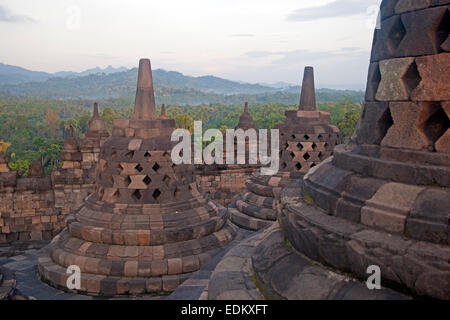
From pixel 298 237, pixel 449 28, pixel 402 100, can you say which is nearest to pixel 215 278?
pixel 298 237

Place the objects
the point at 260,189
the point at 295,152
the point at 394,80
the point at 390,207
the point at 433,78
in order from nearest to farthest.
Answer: the point at 390,207
the point at 433,78
the point at 394,80
the point at 295,152
the point at 260,189

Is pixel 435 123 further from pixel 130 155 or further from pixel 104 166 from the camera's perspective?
pixel 104 166

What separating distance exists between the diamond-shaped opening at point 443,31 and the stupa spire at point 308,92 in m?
6.49

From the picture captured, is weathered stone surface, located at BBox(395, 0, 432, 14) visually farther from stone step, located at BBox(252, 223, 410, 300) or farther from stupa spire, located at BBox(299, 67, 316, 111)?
stupa spire, located at BBox(299, 67, 316, 111)

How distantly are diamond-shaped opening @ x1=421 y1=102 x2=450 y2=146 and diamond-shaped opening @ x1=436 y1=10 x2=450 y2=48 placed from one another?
40 cm

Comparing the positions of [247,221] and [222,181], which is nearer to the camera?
[247,221]

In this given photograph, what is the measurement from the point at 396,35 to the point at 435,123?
2.36 feet

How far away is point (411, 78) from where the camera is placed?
2695 mm

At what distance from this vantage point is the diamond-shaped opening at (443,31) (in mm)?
2500

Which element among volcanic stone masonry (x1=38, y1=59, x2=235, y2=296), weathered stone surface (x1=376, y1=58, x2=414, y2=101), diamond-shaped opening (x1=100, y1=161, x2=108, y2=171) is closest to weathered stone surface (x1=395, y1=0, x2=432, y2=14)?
weathered stone surface (x1=376, y1=58, x2=414, y2=101)

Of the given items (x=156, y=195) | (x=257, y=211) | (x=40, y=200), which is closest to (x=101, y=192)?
(x=156, y=195)

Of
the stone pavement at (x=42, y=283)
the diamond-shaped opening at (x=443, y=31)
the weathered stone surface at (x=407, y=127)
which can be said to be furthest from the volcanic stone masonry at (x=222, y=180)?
the diamond-shaped opening at (x=443, y=31)

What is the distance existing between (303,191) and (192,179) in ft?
12.9

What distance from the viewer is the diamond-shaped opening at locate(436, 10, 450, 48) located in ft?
8.20
